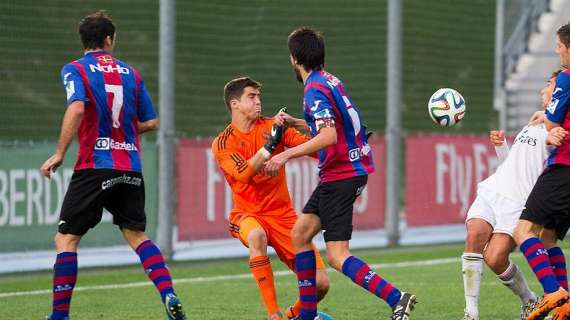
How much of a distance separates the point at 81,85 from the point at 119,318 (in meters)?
1.86

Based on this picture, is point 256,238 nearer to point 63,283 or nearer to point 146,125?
point 146,125

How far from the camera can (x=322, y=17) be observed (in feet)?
55.1

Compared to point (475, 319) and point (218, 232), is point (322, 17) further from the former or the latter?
point (475, 319)

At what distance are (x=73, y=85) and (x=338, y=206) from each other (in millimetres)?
1834

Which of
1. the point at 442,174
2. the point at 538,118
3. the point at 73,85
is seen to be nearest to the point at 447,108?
the point at 538,118

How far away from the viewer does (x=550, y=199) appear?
781 cm

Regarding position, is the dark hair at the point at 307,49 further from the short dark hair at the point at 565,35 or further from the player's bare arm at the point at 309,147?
the short dark hair at the point at 565,35

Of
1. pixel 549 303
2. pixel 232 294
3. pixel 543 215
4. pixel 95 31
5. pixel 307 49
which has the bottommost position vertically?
pixel 232 294

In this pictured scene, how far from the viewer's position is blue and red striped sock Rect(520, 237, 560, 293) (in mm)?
7762

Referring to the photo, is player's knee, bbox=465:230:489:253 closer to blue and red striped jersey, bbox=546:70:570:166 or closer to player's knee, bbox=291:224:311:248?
blue and red striped jersey, bbox=546:70:570:166

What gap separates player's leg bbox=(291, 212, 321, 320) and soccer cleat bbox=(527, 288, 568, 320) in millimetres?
1381

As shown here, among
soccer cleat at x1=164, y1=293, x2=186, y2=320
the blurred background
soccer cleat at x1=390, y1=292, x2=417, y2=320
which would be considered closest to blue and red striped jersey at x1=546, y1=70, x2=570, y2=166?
soccer cleat at x1=390, y1=292, x2=417, y2=320

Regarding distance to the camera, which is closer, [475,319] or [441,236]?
[475,319]

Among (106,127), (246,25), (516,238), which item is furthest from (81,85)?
(246,25)
